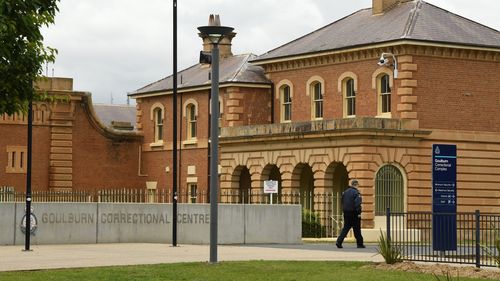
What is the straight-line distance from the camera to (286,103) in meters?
63.9

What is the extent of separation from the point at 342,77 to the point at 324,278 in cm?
3468

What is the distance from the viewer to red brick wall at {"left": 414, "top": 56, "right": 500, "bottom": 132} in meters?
55.6

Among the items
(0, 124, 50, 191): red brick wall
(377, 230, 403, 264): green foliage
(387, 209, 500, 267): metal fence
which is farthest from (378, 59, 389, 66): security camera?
(377, 230, 403, 264): green foliage

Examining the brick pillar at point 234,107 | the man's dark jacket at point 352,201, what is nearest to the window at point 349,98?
the brick pillar at point 234,107

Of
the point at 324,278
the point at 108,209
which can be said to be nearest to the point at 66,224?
the point at 108,209

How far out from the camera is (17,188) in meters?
66.6

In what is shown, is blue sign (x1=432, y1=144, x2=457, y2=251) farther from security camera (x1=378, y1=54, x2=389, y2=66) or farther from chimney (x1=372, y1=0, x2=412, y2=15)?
chimney (x1=372, y1=0, x2=412, y2=15)

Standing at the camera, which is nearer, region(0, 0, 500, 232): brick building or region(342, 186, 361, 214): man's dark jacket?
region(342, 186, 361, 214): man's dark jacket

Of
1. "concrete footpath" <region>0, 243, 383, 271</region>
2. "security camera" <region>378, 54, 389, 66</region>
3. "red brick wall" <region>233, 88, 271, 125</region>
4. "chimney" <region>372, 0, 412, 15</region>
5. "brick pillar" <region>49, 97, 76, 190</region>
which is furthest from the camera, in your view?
"brick pillar" <region>49, 97, 76, 190</region>

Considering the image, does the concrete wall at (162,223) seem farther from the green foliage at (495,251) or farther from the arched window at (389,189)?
the green foliage at (495,251)

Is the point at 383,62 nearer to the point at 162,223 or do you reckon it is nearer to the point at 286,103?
the point at 286,103

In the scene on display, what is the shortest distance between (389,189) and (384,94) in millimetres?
4714

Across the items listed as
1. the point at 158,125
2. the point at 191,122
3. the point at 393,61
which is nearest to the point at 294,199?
the point at 393,61

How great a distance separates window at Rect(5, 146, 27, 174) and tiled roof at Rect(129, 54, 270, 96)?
8.86 m
